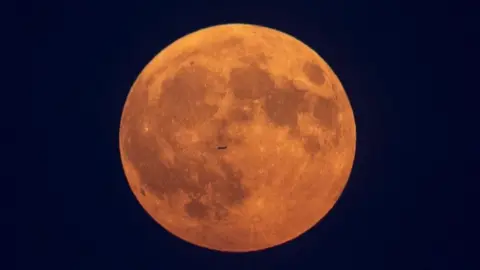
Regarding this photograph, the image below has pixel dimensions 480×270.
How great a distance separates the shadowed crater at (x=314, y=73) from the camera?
555 cm

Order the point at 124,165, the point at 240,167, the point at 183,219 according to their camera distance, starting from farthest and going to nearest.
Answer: the point at 124,165 < the point at 183,219 < the point at 240,167

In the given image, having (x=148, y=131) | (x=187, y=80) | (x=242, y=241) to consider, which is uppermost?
(x=187, y=80)

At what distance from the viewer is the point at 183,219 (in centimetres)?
556

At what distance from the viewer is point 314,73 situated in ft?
18.5

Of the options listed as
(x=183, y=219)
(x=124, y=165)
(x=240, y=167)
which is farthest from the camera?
(x=124, y=165)

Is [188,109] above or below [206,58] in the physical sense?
below

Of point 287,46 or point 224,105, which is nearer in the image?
point 224,105

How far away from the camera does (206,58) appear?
5.40m

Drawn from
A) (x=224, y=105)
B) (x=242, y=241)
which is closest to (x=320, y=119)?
(x=224, y=105)

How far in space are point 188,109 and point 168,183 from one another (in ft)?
2.32

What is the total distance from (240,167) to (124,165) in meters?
1.44

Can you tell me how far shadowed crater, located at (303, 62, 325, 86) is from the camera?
5555mm

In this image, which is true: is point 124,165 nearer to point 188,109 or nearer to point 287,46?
point 188,109

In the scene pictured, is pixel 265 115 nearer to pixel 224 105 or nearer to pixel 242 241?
pixel 224 105
